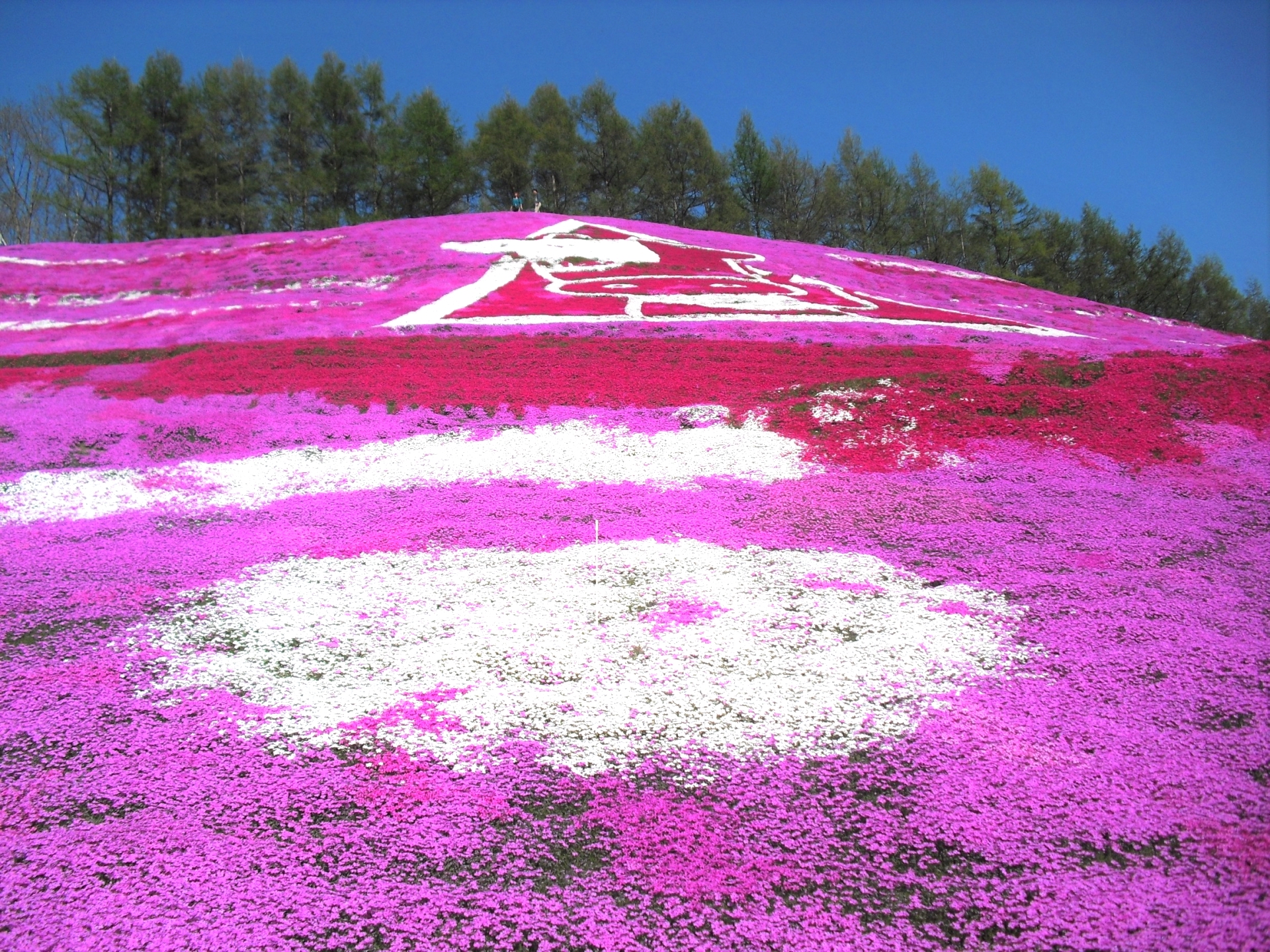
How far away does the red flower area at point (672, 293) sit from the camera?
17.4 meters

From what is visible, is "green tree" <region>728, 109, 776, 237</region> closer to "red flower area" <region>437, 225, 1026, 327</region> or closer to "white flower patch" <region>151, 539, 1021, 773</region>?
"red flower area" <region>437, 225, 1026, 327</region>

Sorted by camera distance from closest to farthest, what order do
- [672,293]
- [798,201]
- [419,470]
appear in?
[419,470] → [672,293] → [798,201]

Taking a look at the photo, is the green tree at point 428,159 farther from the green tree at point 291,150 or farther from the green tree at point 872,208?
the green tree at point 872,208

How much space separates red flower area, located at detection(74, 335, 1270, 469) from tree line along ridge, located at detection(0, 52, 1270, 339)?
119 feet

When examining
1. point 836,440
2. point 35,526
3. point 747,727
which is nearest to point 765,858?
point 747,727

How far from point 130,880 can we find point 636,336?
1269 centimetres

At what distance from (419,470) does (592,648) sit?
4.59m

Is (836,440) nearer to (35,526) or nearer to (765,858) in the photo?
(765,858)

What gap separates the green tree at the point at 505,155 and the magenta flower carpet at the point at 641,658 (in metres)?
38.4

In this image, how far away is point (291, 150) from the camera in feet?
153

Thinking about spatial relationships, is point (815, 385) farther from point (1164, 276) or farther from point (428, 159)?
point (1164, 276)

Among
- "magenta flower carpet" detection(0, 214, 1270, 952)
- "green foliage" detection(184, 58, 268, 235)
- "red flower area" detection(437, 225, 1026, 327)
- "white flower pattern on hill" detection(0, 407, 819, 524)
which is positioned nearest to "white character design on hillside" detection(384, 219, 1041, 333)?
"red flower area" detection(437, 225, 1026, 327)

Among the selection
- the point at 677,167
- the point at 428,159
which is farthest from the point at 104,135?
the point at 677,167

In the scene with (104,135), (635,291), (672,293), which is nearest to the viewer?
(672,293)
